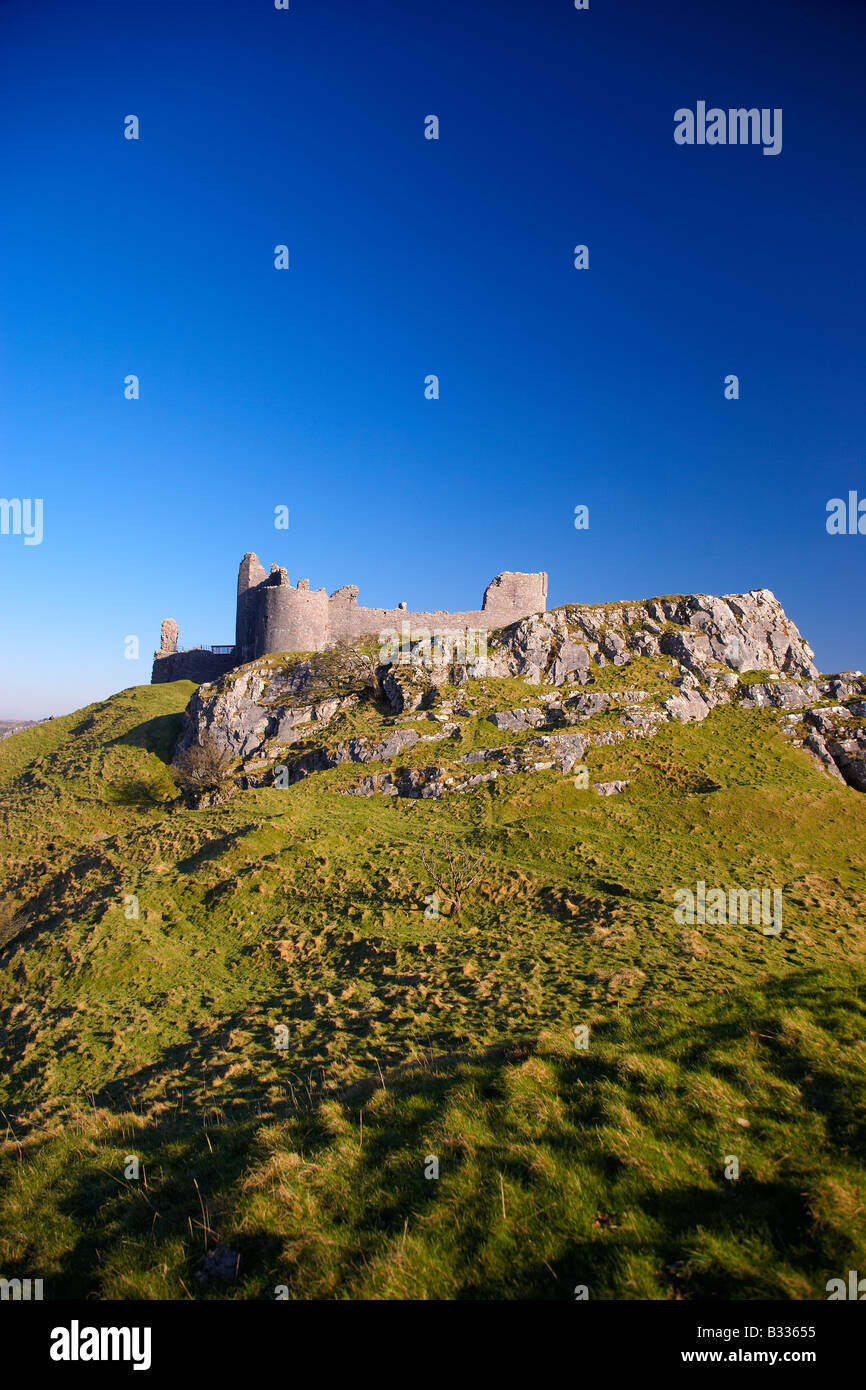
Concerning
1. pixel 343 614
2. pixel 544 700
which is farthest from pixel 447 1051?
pixel 343 614

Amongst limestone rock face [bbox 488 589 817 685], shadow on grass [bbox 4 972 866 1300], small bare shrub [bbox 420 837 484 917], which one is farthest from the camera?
limestone rock face [bbox 488 589 817 685]

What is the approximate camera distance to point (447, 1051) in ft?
36.9

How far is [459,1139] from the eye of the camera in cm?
747

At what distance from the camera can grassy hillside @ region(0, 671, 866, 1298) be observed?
601 cm

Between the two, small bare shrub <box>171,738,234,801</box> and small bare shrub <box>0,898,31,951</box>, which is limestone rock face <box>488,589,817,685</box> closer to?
small bare shrub <box>171,738,234,801</box>

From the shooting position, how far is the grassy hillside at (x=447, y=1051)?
6.01 m

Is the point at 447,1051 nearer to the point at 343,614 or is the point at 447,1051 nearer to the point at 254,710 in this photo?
the point at 254,710

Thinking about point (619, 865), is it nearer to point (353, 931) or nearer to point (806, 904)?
point (806, 904)

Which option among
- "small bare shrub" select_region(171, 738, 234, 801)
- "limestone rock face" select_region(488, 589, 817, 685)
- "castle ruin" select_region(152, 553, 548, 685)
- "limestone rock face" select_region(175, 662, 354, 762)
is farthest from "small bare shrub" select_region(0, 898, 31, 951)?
"limestone rock face" select_region(488, 589, 817, 685)

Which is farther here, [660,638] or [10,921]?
[660,638]

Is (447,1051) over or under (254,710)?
under

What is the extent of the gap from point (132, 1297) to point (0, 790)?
161 feet

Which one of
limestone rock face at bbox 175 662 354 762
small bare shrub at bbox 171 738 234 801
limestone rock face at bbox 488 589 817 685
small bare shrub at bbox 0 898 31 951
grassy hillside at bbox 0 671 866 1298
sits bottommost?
small bare shrub at bbox 0 898 31 951
